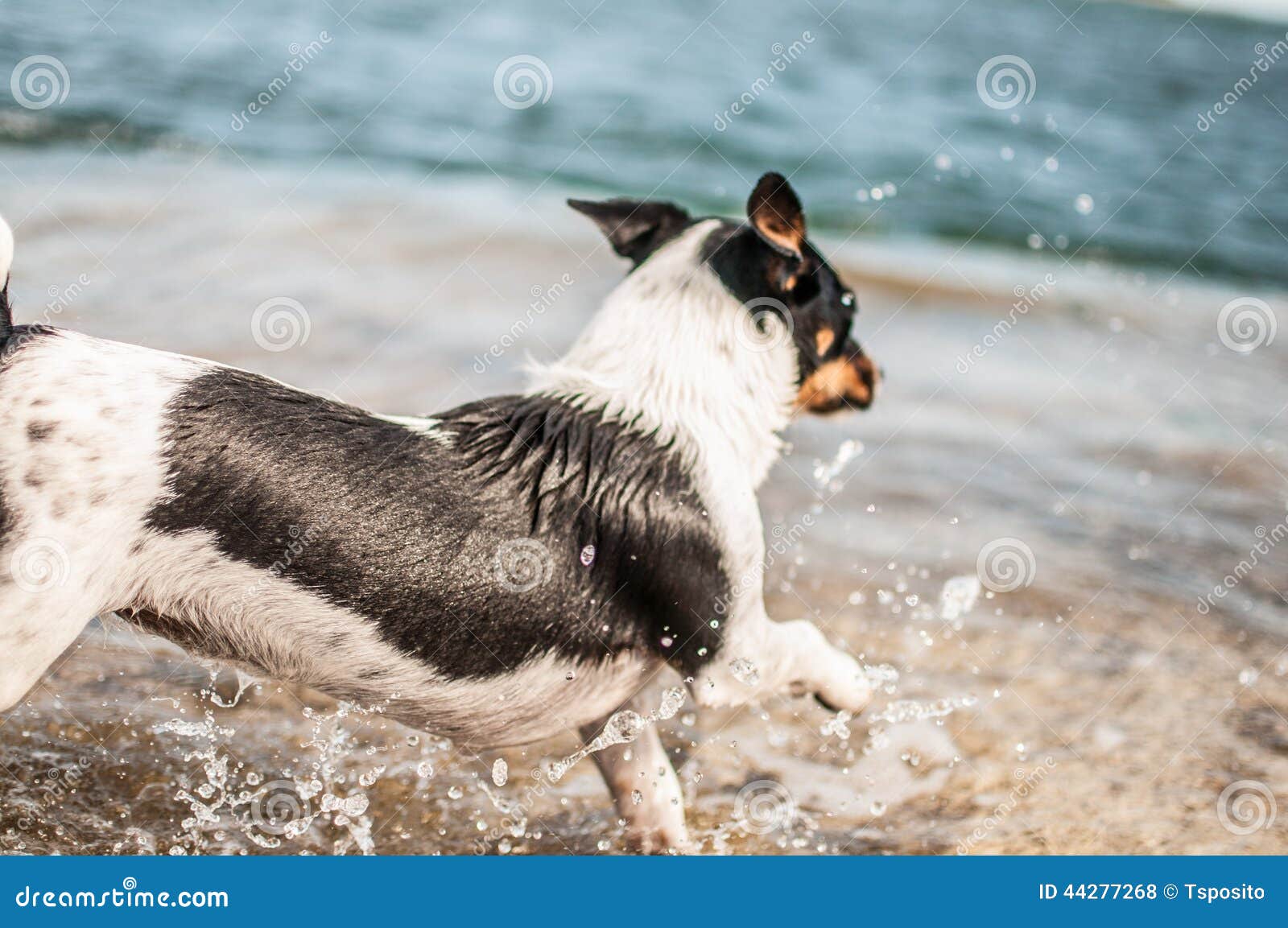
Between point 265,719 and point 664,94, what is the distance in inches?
447

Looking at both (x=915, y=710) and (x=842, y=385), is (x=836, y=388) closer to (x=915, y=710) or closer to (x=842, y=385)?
(x=842, y=385)

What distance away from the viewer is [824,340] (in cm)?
408

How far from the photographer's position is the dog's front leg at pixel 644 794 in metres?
4.09

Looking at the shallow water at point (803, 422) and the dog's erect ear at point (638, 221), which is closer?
the dog's erect ear at point (638, 221)

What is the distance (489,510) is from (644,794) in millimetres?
1312

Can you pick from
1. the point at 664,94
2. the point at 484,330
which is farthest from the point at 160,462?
the point at 664,94

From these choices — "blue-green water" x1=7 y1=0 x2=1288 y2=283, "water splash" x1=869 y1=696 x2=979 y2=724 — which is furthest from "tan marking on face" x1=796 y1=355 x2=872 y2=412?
"blue-green water" x1=7 y1=0 x2=1288 y2=283

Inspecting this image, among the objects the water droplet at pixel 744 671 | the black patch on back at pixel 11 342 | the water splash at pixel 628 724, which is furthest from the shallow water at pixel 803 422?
the black patch on back at pixel 11 342

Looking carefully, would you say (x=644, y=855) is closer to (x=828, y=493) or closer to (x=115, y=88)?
(x=828, y=493)

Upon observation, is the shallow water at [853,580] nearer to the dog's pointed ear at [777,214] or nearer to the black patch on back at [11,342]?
the black patch on back at [11,342]

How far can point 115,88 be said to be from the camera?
1190 centimetres

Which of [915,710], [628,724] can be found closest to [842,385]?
[628,724]

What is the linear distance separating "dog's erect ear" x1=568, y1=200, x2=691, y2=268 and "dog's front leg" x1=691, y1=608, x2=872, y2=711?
4.57 ft

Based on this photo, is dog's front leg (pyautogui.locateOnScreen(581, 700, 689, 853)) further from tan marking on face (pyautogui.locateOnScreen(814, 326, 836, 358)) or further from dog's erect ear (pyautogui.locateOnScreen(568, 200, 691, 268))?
dog's erect ear (pyautogui.locateOnScreen(568, 200, 691, 268))
